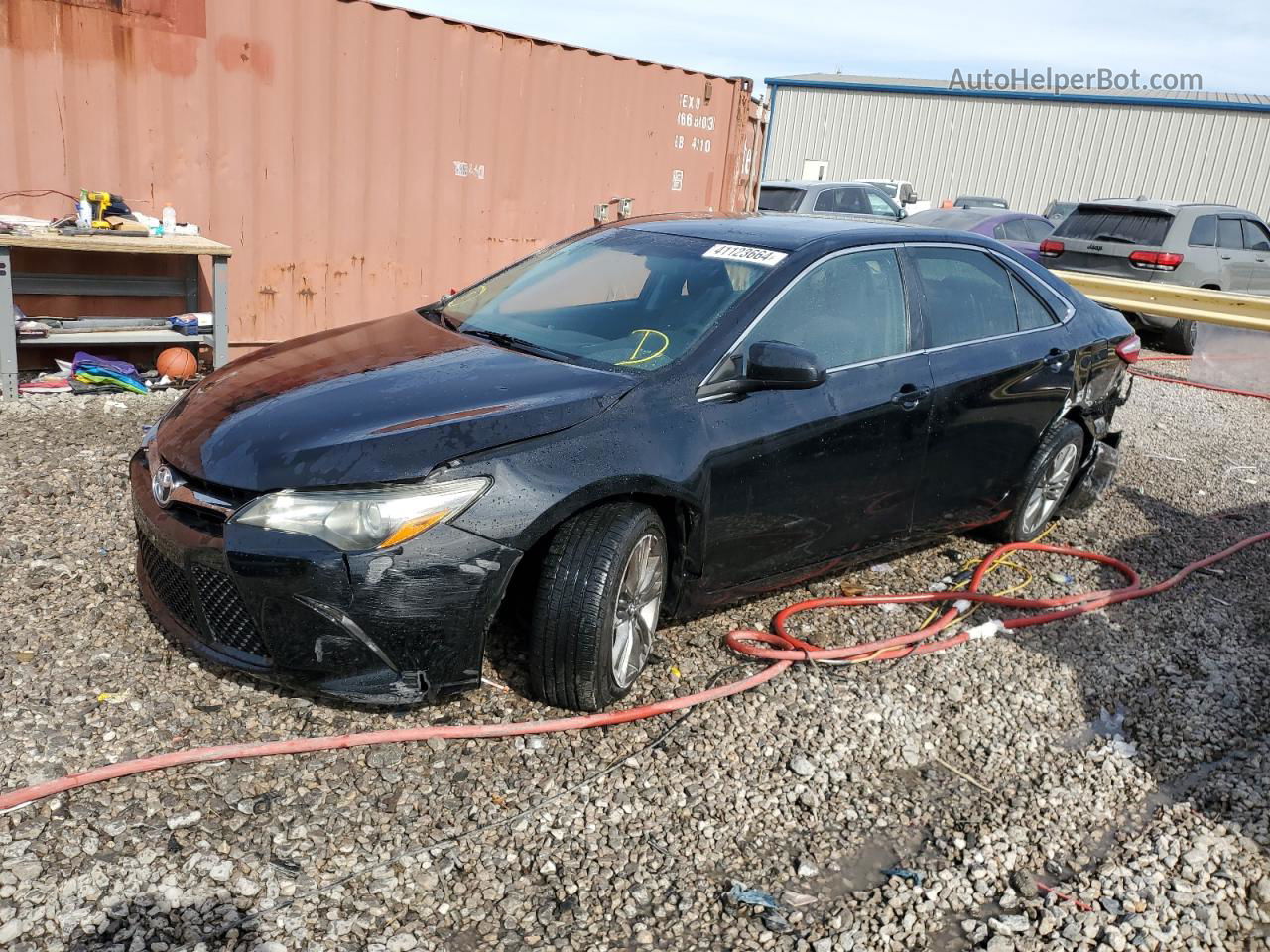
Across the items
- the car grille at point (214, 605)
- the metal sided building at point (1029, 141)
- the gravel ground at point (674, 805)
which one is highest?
the metal sided building at point (1029, 141)

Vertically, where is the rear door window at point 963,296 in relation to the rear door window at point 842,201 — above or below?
below

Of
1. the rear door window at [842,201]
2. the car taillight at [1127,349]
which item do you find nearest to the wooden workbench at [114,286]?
the car taillight at [1127,349]

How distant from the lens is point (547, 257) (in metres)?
4.72

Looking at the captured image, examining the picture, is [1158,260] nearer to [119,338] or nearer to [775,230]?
[775,230]

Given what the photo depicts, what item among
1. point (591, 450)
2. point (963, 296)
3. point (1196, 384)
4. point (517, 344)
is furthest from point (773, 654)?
point (1196, 384)

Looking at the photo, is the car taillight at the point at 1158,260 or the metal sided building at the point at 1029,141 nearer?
the car taillight at the point at 1158,260

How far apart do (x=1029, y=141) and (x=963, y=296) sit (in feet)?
102

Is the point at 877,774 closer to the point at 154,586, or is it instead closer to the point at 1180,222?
the point at 154,586

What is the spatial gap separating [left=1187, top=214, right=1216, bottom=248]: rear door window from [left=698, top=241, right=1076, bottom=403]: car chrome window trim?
860 cm

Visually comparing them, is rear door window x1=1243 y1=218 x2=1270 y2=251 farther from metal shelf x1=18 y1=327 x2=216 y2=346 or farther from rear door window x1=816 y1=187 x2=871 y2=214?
metal shelf x1=18 y1=327 x2=216 y2=346

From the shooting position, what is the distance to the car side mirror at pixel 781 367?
3.55m

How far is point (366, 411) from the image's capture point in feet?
10.5

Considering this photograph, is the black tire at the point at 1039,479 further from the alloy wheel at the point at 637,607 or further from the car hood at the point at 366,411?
the car hood at the point at 366,411

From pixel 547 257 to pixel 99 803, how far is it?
2.88m
